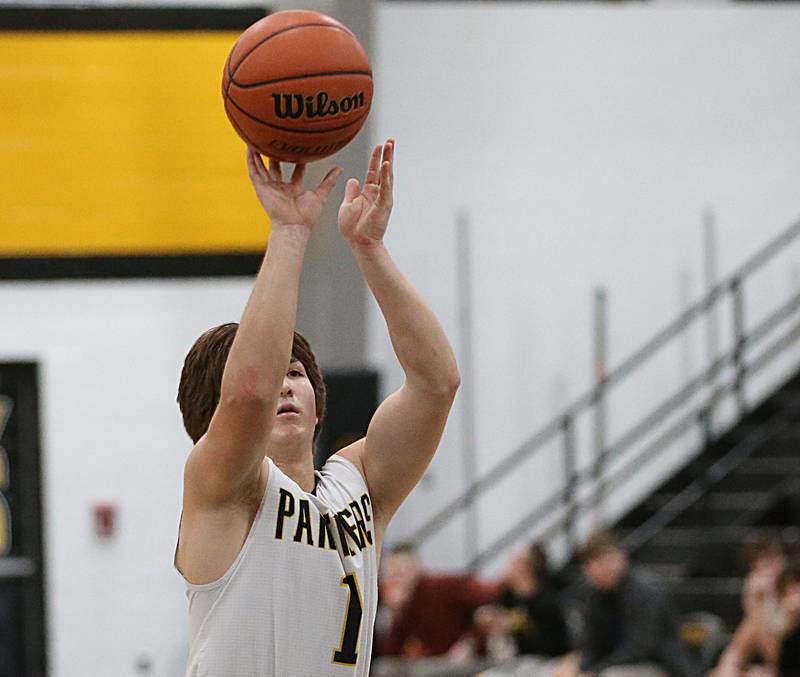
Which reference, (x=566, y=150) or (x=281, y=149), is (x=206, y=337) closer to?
(x=281, y=149)

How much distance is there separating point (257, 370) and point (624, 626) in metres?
5.24

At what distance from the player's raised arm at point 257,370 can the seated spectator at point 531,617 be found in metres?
5.70

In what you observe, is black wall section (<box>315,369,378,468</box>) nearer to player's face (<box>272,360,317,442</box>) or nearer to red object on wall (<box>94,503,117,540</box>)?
red object on wall (<box>94,503,117,540</box>)

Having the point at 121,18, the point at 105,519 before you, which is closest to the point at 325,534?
the point at 121,18

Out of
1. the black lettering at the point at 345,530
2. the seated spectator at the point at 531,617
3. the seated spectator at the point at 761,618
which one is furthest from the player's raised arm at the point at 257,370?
the seated spectator at the point at 531,617

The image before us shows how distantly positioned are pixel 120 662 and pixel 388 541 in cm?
236

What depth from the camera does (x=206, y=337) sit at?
240 cm

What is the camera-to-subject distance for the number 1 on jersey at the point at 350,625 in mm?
2344

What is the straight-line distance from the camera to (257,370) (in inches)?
84.6

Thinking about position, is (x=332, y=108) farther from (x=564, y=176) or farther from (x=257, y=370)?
(x=564, y=176)

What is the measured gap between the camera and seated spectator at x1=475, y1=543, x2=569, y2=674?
7.81m

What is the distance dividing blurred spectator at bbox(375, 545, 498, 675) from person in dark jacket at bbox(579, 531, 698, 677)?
1.05 m

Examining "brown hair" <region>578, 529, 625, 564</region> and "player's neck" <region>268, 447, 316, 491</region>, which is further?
"brown hair" <region>578, 529, 625, 564</region>

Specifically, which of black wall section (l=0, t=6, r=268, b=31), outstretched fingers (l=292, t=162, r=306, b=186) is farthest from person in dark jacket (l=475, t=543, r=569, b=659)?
outstretched fingers (l=292, t=162, r=306, b=186)
